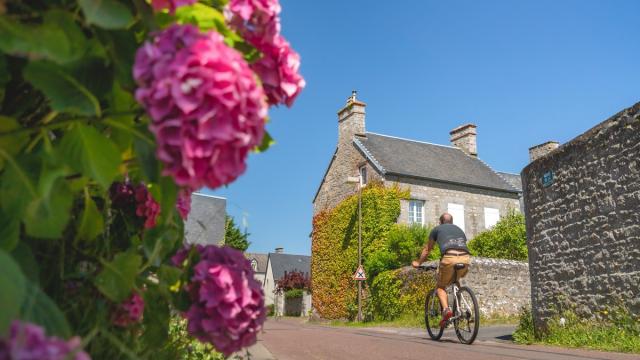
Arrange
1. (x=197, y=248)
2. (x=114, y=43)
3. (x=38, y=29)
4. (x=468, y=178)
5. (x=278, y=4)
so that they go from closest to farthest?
(x=38, y=29)
(x=114, y=43)
(x=278, y=4)
(x=197, y=248)
(x=468, y=178)

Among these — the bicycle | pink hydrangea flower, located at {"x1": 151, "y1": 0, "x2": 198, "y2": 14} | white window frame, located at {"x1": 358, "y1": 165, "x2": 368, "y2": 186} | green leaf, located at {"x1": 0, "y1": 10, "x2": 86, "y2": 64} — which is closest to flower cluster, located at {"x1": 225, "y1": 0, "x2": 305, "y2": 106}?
pink hydrangea flower, located at {"x1": 151, "y1": 0, "x2": 198, "y2": 14}

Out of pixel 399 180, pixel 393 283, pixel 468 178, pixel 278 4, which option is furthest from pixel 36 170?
pixel 468 178

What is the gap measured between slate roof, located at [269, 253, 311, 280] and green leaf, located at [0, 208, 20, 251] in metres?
53.7

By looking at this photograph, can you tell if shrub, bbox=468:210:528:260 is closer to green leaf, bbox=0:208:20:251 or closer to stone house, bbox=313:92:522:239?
stone house, bbox=313:92:522:239

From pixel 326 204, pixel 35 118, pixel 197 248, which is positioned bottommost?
pixel 197 248

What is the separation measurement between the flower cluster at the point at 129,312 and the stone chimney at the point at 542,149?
27.0 m

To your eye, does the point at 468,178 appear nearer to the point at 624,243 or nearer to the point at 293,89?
the point at 624,243

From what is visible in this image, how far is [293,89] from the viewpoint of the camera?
138cm

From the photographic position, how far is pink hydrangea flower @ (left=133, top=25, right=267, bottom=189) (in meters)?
0.99

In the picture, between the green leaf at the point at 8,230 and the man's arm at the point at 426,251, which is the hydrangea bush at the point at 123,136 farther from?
the man's arm at the point at 426,251

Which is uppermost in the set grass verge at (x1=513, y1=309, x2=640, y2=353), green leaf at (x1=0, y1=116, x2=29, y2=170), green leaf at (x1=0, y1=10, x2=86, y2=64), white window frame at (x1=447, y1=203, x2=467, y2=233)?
white window frame at (x1=447, y1=203, x2=467, y2=233)

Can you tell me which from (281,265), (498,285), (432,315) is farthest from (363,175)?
(281,265)

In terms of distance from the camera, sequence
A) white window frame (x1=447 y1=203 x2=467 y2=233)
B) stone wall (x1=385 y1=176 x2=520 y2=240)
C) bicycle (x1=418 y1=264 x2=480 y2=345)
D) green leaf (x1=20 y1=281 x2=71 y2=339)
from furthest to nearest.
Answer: white window frame (x1=447 y1=203 x2=467 y2=233) < stone wall (x1=385 y1=176 x2=520 y2=240) < bicycle (x1=418 y1=264 x2=480 y2=345) < green leaf (x1=20 y1=281 x2=71 y2=339)

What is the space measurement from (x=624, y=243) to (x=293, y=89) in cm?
739
